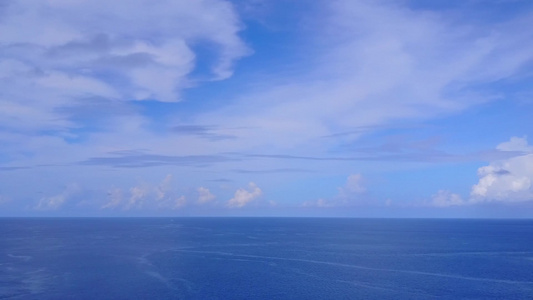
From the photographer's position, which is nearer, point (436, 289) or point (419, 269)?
point (436, 289)

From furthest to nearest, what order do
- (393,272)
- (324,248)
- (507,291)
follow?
(324,248)
(393,272)
(507,291)

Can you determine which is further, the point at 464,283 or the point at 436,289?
the point at 464,283

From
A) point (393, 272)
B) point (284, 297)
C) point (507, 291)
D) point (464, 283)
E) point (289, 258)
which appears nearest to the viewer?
point (284, 297)

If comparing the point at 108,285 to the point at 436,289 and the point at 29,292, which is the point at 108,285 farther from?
the point at 436,289

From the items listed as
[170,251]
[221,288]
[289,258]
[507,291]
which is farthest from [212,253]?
[507,291]

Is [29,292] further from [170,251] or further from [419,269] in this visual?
[419,269]

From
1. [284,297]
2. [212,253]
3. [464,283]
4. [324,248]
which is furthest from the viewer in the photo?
[324,248]

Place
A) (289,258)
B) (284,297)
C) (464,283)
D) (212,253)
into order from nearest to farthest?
(284,297) → (464,283) → (289,258) → (212,253)

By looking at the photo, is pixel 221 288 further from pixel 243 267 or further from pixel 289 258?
pixel 289 258

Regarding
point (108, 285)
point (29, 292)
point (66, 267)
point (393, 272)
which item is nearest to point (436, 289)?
point (393, 272)
